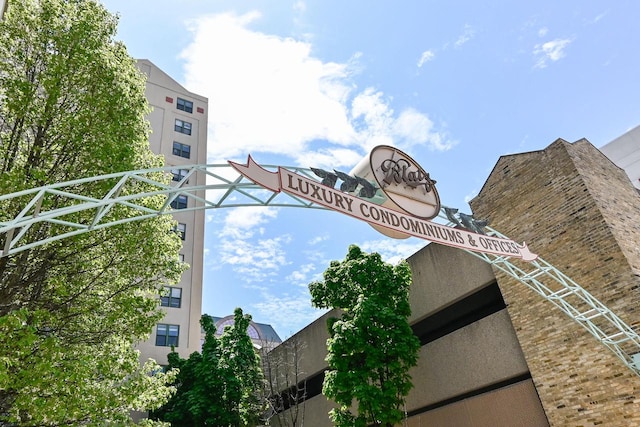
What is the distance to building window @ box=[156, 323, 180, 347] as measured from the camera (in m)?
23.2

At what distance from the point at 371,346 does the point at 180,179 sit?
19917mm

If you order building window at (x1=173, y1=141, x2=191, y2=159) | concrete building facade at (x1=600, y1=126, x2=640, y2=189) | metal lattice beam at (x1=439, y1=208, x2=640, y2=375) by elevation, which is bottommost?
metal lattice beam at (x1=439, y1=208, x2=640, y2=375)

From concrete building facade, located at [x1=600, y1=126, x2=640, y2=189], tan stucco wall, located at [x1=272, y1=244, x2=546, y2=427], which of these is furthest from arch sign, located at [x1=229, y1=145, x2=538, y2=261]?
concrete building facade, located at [x1=600, y1=126, x2=640, y2=189]

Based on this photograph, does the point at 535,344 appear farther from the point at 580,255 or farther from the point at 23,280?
the point at 23,280

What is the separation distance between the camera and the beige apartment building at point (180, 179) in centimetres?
2362

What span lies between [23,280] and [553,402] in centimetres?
1273

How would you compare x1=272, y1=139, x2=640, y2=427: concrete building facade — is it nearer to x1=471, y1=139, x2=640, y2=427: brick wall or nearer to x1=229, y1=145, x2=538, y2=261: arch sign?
x1=471, y1=139, x2=640, y2=427: brick wall

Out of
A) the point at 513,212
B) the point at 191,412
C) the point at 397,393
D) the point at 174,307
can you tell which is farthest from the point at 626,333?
the point at 174,307

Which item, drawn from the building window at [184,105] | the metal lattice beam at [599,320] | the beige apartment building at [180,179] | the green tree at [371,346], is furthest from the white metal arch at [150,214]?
the building window at [184,105]

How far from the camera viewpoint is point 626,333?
940 cm

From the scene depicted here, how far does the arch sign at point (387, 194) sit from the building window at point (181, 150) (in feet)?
75.1

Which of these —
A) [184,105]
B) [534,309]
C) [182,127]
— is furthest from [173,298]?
[534,309]

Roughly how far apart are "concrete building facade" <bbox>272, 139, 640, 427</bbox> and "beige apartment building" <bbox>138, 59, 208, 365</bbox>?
1396 cm

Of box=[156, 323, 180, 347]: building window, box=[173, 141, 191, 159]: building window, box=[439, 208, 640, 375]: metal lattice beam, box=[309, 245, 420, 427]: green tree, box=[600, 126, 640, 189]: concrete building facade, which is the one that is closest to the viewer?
box=[439, 208, 640, 375]: metal lattice beam
